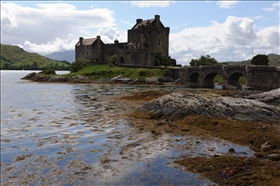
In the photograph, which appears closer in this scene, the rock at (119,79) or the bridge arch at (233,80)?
the bridge arch at (233,80)

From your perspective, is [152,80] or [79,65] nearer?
[152,80]

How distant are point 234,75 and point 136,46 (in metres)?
43.7

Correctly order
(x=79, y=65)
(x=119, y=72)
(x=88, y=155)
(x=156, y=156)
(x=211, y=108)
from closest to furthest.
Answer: (x=156, y=156) → (x=88, y=155) → (x=211, y=108) → (x=119, y=72) → (x=79, y=65)

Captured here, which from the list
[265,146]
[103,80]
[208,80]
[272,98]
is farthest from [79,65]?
[265,146]

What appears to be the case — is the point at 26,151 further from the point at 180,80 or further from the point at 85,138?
the point at 180,80

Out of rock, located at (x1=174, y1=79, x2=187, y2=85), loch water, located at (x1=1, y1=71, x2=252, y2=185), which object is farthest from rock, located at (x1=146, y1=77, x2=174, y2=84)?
loch water, located at (x1=1, y1=71, x2=252, y2=185)

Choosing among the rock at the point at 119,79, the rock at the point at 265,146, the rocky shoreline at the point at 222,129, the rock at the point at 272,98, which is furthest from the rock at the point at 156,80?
the rock at the point at 265,146

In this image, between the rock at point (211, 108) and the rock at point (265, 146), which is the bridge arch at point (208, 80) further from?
the rock at point (265, 146)

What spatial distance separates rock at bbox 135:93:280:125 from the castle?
74.9 meters

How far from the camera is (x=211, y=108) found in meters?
24.5

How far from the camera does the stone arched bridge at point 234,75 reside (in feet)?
198

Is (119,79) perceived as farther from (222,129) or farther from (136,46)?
(222,129)

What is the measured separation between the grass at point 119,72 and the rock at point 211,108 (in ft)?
198

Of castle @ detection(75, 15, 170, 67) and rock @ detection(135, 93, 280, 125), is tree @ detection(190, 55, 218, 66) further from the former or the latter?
rock @ detection(135, 93, 280, 125)
